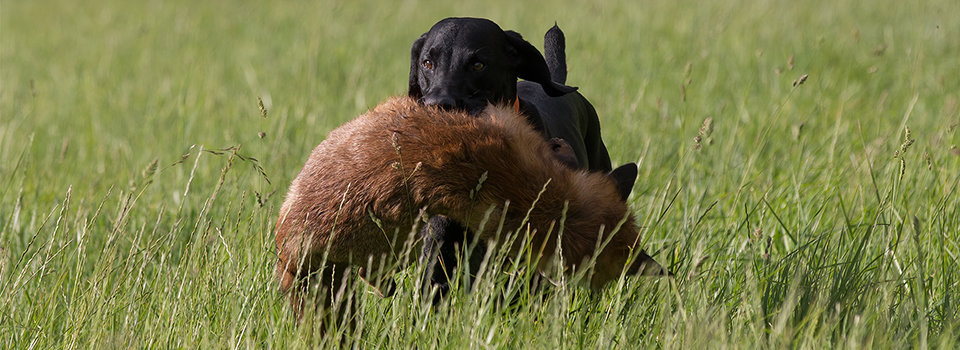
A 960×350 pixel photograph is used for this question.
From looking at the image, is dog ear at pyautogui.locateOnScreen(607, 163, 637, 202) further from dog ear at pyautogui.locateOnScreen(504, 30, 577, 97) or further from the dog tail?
the dog tail

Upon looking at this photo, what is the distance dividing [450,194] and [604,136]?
313 centimetres

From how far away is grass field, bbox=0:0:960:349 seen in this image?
7.23ft

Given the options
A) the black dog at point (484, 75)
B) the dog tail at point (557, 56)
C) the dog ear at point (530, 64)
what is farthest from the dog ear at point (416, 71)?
the dog tail at point (557, 56)

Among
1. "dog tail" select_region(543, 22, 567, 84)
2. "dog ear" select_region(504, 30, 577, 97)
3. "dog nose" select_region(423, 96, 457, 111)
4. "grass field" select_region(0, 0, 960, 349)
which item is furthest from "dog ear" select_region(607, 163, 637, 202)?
"dog tail" select_region(543, 22, 567, 84)

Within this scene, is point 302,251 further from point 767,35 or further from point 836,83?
point 767,35

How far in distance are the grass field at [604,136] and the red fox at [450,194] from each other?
0.49 ft

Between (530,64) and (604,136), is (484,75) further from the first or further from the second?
(604,136)

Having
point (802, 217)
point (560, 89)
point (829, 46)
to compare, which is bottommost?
point (802, 217)

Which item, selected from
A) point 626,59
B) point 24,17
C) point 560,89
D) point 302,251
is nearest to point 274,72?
point 626,59

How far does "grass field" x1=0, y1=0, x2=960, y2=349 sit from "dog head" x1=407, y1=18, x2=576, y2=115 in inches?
24.0

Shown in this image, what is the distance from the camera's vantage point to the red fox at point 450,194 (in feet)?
6.42

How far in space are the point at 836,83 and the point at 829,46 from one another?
1.10m

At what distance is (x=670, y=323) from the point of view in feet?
6.54

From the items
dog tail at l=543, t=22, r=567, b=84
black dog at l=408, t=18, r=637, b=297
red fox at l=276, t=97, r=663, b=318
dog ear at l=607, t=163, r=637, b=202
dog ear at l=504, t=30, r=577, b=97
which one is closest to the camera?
red fox at l=276, t=97, r=663, b=318
